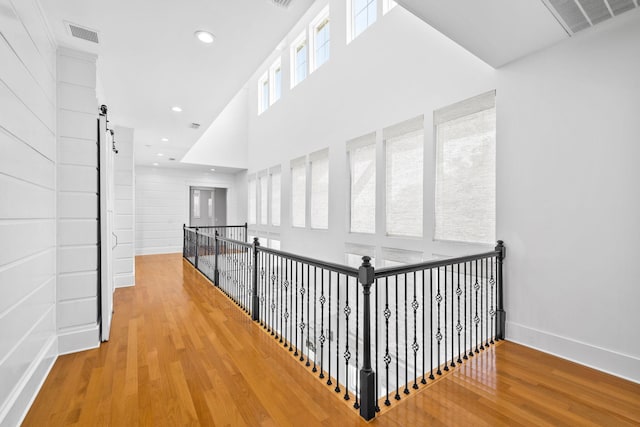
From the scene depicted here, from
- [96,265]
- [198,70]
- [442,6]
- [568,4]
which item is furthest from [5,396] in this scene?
[568,4]

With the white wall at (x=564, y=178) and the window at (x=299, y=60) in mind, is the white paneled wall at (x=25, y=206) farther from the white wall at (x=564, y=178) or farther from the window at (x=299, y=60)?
the window at (x=299, y=60)

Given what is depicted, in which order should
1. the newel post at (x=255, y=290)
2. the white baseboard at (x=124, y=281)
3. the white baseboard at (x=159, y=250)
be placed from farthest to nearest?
the white baseboard at (x=159, y=250)
the white baseboard at (x=124, y=281)
the newel post at (x=255, y=290)

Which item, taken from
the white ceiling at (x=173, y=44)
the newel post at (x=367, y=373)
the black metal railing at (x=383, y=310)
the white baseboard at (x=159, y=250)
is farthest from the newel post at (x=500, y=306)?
the white baseboard at (x=159, y=250)

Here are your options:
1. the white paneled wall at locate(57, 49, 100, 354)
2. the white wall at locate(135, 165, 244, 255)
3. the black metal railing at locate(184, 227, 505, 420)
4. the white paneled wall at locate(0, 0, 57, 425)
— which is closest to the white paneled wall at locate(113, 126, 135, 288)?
the black metal railing at locate(184, 227, 505, 420)

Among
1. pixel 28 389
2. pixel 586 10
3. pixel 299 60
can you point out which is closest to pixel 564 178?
pixel 586 10

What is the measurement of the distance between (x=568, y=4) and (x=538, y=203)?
153 cm

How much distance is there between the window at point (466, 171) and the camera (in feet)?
9.87

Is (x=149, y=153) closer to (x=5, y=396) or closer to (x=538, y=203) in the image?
(x=5, y=396)

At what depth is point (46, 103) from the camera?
218 cm

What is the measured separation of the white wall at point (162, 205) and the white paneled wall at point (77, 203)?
7137 millimetres

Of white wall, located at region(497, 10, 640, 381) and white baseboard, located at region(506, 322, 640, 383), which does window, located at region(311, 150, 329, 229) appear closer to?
white wall, located at region(497, 10, 640, 381)

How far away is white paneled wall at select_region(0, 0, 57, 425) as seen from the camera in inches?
58.0

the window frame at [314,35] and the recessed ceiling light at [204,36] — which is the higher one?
the window frame at [314,35]

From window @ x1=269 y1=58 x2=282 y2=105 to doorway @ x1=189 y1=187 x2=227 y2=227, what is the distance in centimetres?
418
